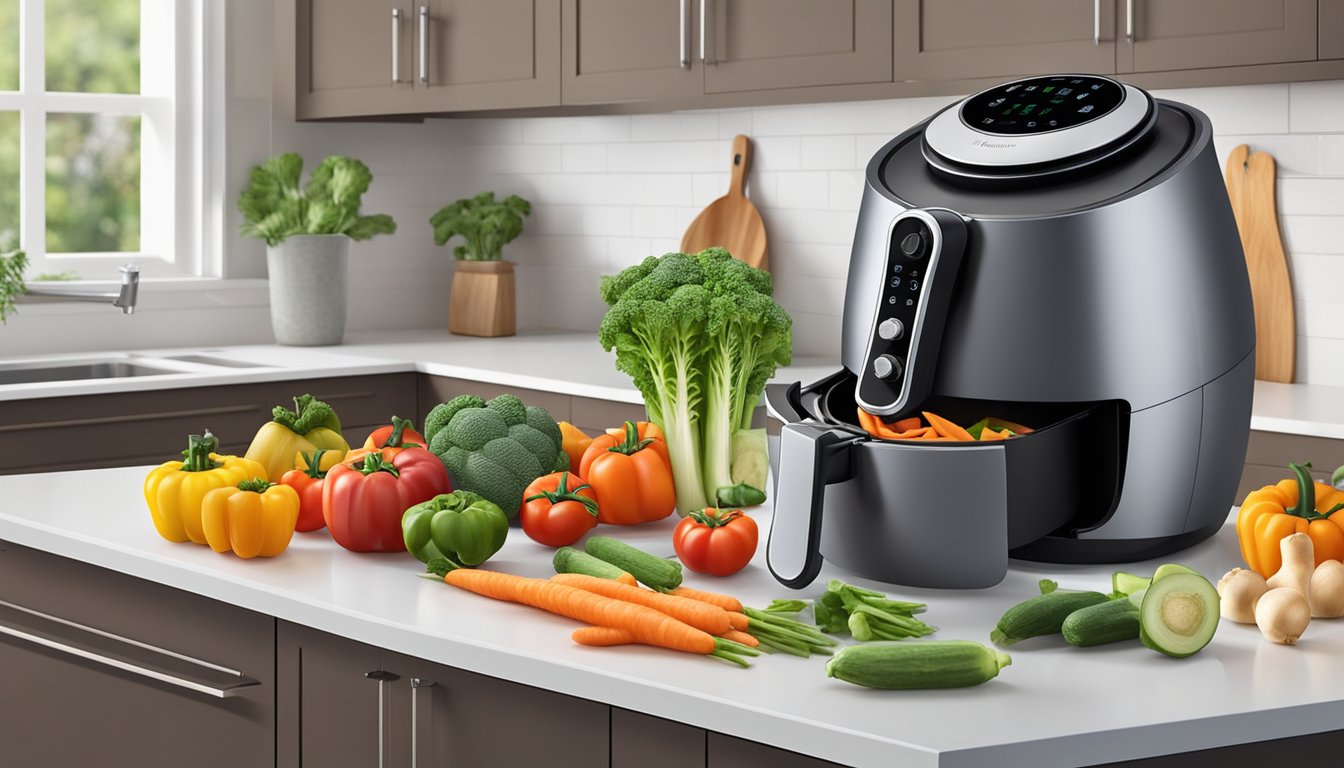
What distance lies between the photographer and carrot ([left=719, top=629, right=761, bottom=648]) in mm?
1316

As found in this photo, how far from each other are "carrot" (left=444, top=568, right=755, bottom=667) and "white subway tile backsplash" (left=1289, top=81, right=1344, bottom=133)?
2230mm

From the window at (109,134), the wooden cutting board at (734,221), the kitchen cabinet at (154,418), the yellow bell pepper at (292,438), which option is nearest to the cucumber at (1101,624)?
the yellow bell pepper at (292,438)

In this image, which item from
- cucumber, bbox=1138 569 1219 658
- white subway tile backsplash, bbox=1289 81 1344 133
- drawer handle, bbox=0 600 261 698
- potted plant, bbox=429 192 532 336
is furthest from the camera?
potted plant, bbox=429 192 532 336

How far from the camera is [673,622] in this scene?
1.31 metres

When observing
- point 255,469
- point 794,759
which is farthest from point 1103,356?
point 255,469

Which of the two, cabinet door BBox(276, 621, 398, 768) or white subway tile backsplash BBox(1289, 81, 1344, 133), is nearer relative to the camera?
cabinet door BBox(276, 621, 398, 768)

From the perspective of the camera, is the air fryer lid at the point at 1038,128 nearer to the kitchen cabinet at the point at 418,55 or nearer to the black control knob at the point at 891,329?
the black control knob at the point at 891,329

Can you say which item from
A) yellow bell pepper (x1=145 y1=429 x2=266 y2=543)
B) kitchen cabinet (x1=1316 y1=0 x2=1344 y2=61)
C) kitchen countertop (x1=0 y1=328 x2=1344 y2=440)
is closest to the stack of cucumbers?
yellow bell pepper (x1=145 y1=429 x2=266 y2=543)

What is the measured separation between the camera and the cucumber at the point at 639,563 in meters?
1.51

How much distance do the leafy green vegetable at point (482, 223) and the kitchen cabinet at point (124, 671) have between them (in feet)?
8.85

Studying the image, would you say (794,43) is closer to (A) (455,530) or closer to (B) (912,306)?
(B) (912,306)

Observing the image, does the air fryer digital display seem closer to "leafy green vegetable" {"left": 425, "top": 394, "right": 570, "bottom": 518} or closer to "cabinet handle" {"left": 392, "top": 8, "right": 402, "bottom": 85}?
"leafy green vegetable" {"left": 425, "top": 394, "right": 570, "bottom": 518}

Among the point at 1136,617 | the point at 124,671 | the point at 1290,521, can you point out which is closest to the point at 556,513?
the point at 124,671

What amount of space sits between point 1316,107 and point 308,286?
8.54 feet
